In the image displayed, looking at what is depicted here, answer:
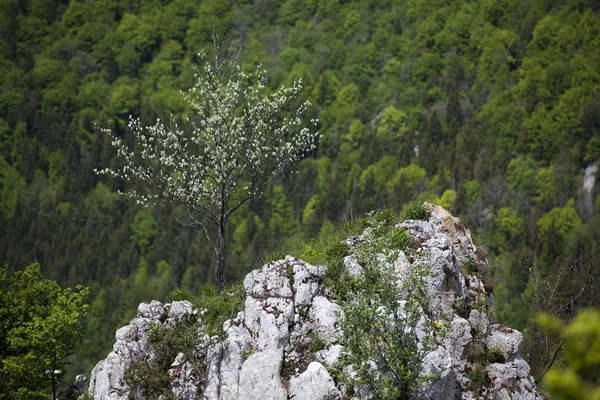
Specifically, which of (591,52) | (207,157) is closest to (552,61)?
(591,52)

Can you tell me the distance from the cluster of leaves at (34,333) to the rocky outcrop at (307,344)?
268 cm

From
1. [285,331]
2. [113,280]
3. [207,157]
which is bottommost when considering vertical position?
[285,331]

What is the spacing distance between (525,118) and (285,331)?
17517 centimetres

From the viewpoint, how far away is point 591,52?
186875mm

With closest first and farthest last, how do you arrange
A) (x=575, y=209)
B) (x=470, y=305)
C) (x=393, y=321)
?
(x=393, y=321)
(x=470, y=305)
(x=575, y=209)

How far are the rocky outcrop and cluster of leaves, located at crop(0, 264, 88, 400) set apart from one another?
106 inches

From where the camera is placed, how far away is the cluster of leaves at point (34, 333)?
3053cm

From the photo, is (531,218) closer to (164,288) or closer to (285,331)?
(164,288)

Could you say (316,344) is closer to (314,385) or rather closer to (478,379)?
(314,385)

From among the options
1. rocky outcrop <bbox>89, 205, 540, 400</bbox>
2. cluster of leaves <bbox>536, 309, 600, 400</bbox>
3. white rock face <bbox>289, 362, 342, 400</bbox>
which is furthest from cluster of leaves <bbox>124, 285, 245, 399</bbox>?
cluster of leaves <bbox>536, 309, 600, 400</bbox>

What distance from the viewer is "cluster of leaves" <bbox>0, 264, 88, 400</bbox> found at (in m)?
30.5

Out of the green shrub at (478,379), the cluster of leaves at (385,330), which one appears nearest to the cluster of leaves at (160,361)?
the cluster of leaves at (385,330)

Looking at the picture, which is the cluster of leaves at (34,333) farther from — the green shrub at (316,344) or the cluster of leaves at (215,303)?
the green shrub at (316,344)

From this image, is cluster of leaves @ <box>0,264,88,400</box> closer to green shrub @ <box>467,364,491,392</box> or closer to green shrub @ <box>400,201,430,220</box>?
green shrub @ <box>400,201,430,220</box>
